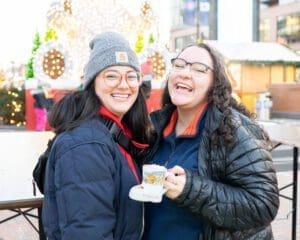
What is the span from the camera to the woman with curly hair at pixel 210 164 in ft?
5.93

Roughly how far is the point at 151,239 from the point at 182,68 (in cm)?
77

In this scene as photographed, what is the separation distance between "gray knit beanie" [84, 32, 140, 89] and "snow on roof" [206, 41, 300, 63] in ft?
75.0

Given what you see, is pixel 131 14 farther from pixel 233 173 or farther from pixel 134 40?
pixel 233 173

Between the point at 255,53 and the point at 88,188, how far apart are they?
1004 inches

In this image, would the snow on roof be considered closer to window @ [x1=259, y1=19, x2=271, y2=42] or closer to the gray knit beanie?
the gray knit beanie

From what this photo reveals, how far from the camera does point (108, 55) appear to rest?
181 cm

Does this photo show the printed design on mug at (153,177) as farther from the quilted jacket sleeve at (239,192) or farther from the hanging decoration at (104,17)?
the hanging decoration at (104,17)

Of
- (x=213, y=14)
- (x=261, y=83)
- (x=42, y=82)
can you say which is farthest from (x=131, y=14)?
(x=213, y=14)

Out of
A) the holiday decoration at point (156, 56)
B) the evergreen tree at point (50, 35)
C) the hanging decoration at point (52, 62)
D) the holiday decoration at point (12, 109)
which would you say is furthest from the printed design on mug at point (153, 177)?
the holiday decoration at point (12, 109)

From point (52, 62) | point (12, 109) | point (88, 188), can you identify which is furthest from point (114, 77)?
point (12, 109)

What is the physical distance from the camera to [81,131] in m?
1.70

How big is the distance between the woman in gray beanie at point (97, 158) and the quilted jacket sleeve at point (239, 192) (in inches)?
9.4

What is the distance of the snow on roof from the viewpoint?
987 inches

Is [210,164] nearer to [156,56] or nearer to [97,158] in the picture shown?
[97,158]
